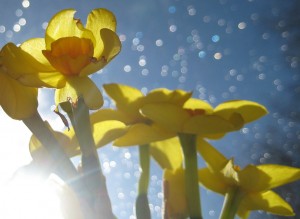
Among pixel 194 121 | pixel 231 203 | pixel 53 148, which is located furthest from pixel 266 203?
pixel 53 148

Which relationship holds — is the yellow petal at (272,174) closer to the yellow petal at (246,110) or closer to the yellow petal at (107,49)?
the yellow petal at (246,110)

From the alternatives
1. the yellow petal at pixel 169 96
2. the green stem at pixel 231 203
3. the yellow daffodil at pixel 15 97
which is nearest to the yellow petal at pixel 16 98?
the yellow daffodil at pixel 15 97

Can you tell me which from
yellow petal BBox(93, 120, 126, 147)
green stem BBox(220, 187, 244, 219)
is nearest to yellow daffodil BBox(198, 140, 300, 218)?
green stem BBox(220, 187, 244, 219)

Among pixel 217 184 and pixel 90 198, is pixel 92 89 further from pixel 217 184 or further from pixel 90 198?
pixel 217 184

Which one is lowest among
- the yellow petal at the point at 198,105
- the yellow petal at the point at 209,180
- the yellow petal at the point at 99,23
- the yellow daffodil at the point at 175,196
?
the yellow petal at the point at 209,180

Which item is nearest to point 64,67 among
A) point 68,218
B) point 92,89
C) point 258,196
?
point 92,89

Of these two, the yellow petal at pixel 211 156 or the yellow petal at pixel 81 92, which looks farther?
the yellow petal at pixel 211 156

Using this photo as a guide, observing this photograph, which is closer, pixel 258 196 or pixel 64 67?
pixel 64 67
